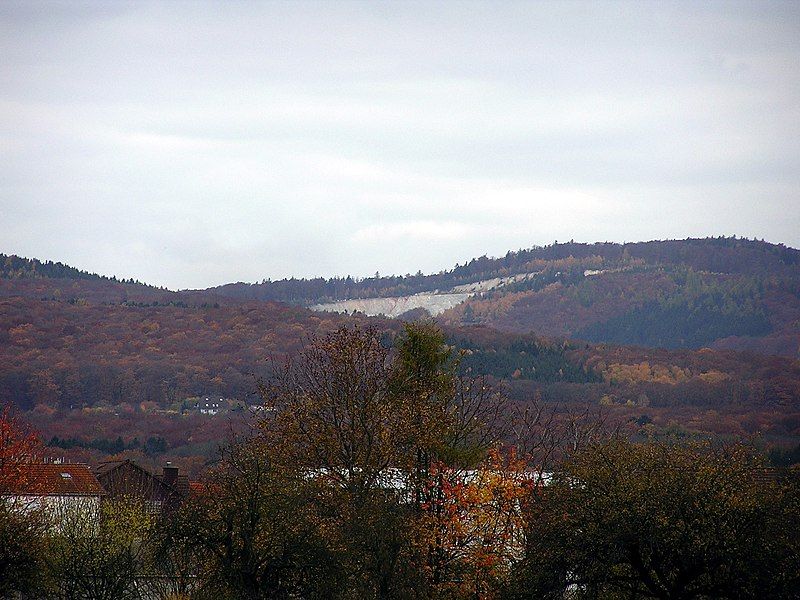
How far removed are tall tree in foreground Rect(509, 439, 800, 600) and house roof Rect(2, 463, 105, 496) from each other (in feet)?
114

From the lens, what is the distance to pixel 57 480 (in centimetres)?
7862

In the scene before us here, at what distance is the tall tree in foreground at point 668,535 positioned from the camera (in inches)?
1469

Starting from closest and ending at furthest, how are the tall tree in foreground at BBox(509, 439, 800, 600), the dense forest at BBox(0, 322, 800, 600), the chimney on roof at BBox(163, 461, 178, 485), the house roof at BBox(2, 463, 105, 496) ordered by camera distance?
the tall tree in foreground at BBox(509, 439, 800, 600)
the dense forest at BBox(0, 322, 800, 600)
the house roof at BBox(2, 463, 105, 496)
the chimney on roof at BBox(163, 461, 178, 485)

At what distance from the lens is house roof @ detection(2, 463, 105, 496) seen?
68500 millimetres

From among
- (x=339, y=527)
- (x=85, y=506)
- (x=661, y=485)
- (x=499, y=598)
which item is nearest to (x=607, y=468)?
(x=661, y=485)

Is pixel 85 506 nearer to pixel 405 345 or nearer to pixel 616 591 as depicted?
pixel 405 345

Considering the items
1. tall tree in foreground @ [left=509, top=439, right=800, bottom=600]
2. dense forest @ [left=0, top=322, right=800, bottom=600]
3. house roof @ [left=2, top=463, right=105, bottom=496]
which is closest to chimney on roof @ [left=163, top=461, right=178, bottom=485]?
house roof @ [left=2, top=463, right=105, bottom=496]

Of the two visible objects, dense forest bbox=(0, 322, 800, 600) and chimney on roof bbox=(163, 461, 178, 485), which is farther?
chimney on roof bbox=(163, 461, 178, 485)

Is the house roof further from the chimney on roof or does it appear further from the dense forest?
the dense forest

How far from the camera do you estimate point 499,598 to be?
135ft

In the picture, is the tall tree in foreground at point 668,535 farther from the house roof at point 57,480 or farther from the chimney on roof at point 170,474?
the chimney on roof at point 170,474

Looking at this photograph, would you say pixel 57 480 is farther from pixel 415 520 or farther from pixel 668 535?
pixel 668 535

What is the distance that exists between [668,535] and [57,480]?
165 ft

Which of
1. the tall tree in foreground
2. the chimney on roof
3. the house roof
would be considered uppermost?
the tall tree in foreground
